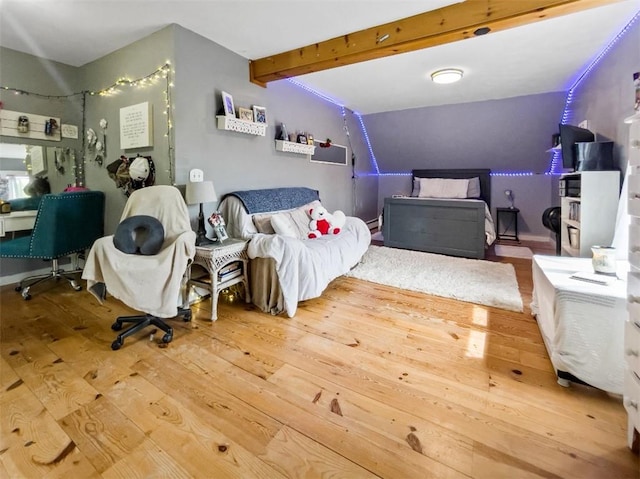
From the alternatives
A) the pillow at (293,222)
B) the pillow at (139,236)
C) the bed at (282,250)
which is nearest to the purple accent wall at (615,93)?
the bed at (282,250)

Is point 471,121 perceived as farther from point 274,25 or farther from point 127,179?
point 127,179

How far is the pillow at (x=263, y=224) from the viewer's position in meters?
2.91

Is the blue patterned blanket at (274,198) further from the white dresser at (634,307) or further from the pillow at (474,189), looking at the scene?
the pillow at (474,189)

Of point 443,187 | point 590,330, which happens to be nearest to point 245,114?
point 590,330

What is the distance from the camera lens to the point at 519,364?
1777 mm

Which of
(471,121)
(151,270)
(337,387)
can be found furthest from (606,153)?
(151,270)

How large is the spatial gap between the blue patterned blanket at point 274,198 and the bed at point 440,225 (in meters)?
1.44

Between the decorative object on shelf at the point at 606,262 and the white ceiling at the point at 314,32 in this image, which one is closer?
the decorative object on shelf at the point at 606,262

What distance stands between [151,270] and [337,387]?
135cm

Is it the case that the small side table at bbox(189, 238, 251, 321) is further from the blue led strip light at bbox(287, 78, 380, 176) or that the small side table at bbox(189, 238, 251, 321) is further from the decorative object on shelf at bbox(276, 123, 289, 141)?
the blue led strip light at bbox(287, 78, 380, 176)

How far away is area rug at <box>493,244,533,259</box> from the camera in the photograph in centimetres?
434

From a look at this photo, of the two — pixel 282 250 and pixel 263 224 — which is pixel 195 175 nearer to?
pixel 263 224

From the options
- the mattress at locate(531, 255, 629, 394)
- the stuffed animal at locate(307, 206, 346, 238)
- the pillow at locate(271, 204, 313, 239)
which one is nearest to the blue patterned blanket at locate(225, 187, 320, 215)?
the pillow at locate(271, 204, 313, 239)

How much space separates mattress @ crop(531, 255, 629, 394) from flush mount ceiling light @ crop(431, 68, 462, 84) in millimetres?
2667
